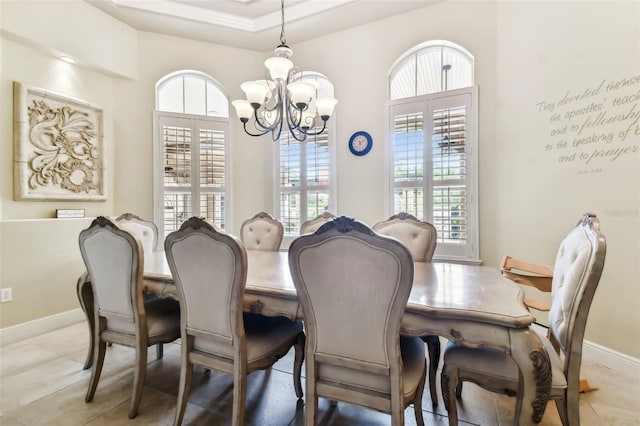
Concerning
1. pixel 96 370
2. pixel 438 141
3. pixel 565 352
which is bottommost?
pixel 96 370

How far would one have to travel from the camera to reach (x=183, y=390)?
1.62m

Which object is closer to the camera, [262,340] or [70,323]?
[262,340]

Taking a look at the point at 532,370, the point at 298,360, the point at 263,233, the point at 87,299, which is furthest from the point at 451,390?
the point at 87,299

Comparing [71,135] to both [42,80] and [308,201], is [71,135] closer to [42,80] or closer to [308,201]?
[42,80]

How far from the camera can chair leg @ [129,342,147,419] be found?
1.76 metres

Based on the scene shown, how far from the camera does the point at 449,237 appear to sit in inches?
135

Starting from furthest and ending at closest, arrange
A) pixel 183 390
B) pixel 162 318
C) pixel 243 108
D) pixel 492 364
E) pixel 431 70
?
pixel 431 70 < pixel 243 108 < pixel 162 318 < pixel 183 390 < pixel 492 364

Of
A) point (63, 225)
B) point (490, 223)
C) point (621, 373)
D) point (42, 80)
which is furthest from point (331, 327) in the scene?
point (42, 80)

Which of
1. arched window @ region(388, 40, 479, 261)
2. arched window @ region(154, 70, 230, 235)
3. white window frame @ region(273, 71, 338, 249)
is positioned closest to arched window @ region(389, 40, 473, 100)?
arched window @ region(388, 40, 479, 261)

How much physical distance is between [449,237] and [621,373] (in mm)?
1647

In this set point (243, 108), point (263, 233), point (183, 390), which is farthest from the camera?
point (263, 233)

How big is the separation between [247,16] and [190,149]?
1.79 meters

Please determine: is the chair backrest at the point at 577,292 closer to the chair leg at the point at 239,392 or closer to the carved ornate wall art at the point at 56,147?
the chair leg at the point at 239,392

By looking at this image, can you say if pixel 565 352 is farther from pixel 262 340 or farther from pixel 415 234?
pixel 262 340
